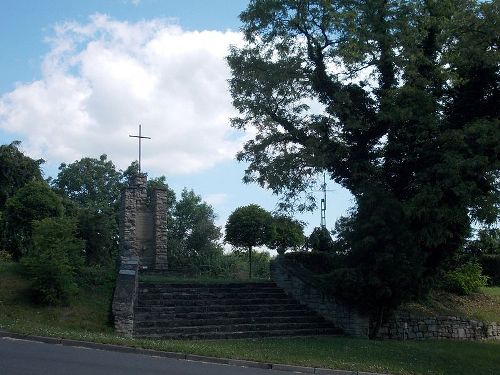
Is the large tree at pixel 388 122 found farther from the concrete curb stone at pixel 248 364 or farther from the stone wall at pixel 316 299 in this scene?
the concrete curb stone at pixel 248 364

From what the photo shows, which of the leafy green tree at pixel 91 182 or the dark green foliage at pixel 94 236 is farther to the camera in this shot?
the leafy green tree at pixel 91 182

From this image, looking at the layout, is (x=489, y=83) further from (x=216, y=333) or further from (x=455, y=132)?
(x=216, y=333)

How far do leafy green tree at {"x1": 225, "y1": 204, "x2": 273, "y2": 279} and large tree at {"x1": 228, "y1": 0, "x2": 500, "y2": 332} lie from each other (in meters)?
7.36

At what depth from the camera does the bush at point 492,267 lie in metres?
28.7

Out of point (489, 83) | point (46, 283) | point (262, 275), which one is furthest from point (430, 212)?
point (262, 275)

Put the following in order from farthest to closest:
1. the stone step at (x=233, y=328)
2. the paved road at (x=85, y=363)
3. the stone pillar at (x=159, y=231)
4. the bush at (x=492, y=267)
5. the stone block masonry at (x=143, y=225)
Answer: the bush at (x=492, y=267), the stone pillar at (x=159, y=231), the stone block masonry at (x=143, y=225), the stone step at (x=233, y=328), the paved road at (x=85, y=363)

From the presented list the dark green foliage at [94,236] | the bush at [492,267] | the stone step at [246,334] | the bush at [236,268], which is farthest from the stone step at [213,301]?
the bush at [492,267]

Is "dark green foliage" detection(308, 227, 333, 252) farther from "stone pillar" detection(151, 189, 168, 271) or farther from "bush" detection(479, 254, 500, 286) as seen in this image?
"bush" detection(479, 254, 500, 286)

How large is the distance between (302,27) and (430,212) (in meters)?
7.66

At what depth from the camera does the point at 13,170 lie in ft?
115

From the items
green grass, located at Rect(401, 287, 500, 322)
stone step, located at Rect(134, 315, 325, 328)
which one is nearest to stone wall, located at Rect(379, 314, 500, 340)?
green grass, located at Rect(401, 287, 500, 322)

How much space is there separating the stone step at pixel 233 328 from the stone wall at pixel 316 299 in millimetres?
486

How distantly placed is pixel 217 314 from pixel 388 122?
320 inches

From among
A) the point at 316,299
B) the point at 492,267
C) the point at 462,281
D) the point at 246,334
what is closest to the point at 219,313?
the point at 246,334
